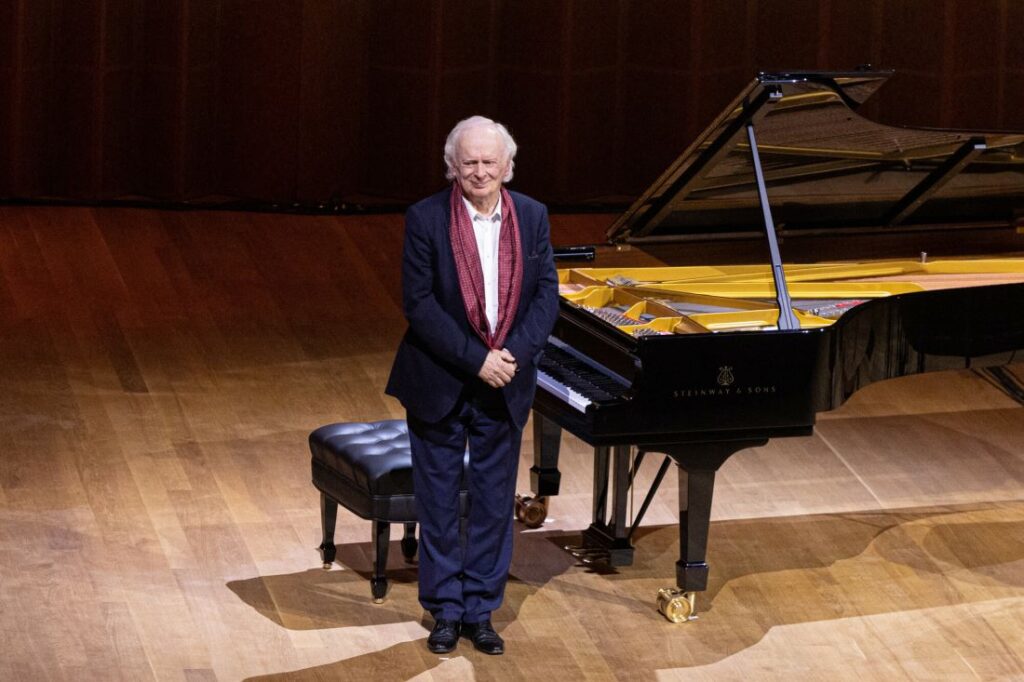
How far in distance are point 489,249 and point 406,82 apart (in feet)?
16.4

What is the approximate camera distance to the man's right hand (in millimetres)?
4145

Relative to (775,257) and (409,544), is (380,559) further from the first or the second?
(775,257)

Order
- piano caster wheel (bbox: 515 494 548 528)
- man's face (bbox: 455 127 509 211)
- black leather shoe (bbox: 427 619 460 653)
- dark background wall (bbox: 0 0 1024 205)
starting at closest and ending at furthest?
man's face (bbox: 455 127 509 211) < black leather shoe (bbox: 427 619 460 653) < piano caster wheel (bbox: 515 494 548 528) < dark background wall (bbox: 0 0 1024 205)

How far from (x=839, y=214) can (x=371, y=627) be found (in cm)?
228

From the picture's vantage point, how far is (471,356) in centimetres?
413

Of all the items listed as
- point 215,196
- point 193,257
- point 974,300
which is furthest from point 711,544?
point 215,196

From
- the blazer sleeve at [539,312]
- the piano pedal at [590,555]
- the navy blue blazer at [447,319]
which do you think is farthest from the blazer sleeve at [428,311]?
the piano pedal at [590,555]

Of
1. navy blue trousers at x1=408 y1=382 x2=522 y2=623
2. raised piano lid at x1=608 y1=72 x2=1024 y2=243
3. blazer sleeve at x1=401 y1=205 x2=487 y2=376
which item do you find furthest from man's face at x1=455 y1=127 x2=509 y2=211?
raised piano lid at x1=608 y1=72 x2=1024 y2=243

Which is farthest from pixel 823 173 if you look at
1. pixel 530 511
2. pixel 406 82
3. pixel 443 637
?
pixel 406 82

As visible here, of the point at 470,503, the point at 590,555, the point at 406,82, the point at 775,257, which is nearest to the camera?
the point at 470,503

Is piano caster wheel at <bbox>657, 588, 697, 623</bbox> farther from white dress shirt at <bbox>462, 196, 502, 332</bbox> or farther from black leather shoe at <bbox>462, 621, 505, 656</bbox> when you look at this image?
white dress shirt at <bbox>462, 196, 502, 332</bbox>

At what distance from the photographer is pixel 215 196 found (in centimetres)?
884

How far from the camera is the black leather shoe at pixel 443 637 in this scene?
4.39 metres

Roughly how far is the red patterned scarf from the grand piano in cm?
42
